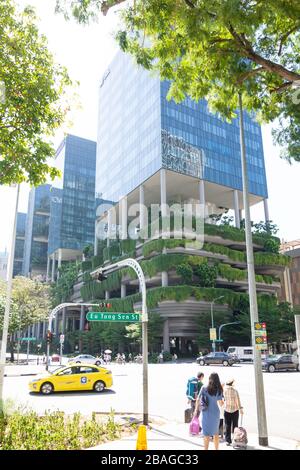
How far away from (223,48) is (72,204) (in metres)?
107

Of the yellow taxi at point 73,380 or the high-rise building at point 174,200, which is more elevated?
the high-rise building at point 174,200

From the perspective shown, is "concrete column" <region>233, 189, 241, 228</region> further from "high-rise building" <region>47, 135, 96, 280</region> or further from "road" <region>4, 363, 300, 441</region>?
"high-rise building" <region>47, 135, 96, 280</region>

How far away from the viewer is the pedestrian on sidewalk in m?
9.09

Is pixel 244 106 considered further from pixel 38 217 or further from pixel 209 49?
pixel 38 217

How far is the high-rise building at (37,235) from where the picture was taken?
13238 centimetres

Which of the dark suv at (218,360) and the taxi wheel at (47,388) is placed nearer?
the taxi wheel at (47,388)

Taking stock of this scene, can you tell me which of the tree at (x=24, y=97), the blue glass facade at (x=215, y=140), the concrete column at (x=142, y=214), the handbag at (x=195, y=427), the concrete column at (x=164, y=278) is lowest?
the handbag at (x=195, y=427)

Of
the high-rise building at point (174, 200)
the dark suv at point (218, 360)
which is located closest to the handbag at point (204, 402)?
the dark suv at point (218, 360)

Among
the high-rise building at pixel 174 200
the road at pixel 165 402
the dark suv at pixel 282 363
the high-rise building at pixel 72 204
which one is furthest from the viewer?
the high-rise building at pixel 72 204

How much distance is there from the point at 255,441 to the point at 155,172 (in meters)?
55.3

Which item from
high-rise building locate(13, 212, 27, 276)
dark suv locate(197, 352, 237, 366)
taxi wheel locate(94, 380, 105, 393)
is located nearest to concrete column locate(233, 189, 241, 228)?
dark suv locate(197, 352, 237, 366)

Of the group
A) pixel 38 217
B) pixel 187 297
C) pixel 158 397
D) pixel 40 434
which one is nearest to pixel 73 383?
pixel 158 397

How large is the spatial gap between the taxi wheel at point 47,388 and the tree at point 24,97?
12.2 m

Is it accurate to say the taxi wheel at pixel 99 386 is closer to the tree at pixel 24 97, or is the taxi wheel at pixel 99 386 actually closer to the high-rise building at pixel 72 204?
the tree at pixel 24 97
